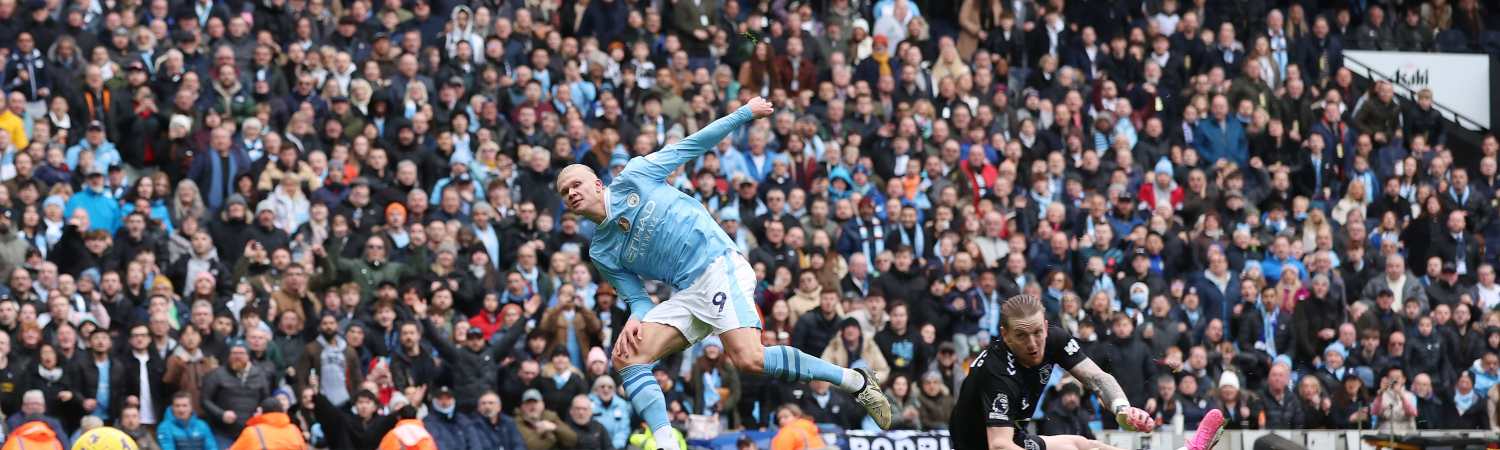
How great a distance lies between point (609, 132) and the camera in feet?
83.8

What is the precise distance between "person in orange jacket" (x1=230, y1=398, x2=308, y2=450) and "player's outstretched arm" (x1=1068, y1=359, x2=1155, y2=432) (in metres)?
7.52

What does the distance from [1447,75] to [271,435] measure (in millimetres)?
20492

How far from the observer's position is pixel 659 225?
1471 cm

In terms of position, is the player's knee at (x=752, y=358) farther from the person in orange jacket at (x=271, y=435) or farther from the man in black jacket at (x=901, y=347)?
the man in black jacket at (x=901, y=347)

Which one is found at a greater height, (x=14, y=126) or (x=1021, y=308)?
(x=14, y=126)

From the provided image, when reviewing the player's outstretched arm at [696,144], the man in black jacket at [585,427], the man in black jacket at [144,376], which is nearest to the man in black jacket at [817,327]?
the man in black jacket at [585,427]

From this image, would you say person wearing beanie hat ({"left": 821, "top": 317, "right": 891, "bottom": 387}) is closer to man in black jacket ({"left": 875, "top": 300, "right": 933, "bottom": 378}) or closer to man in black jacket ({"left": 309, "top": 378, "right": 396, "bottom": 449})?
man in black jacket ({"left": 875, "top": 300, "right": 933, "bottom": 378})

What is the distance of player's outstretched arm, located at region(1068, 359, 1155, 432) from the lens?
13.8 metres

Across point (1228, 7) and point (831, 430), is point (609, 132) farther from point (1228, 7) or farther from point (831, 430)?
point (1228, 7)

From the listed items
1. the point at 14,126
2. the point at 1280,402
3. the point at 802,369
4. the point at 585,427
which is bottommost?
the point at 1280,402

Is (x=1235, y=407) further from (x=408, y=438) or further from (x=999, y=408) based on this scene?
(x=999, y=408)

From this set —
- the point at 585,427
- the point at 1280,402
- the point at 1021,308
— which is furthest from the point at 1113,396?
the point at 1280,402

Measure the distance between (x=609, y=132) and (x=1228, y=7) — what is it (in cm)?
1106

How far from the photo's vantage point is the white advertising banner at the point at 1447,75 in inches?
1318
